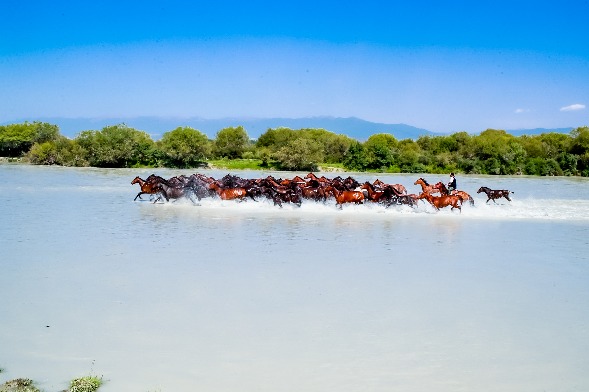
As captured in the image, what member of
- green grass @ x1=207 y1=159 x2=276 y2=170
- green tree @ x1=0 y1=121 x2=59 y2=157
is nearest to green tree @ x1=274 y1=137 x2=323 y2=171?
green grass @ x1=207 y1=159 x2=276 y2=170

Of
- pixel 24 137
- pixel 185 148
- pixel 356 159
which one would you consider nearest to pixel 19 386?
pixel 185 148

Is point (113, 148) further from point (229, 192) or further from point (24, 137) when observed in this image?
point (229, 192)

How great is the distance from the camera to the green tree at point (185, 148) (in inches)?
1839

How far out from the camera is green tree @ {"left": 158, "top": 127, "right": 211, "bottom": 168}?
153 ft

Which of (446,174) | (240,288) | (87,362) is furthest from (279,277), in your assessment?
(446,174)

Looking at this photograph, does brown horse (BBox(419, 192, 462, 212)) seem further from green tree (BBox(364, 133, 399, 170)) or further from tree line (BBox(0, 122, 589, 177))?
green tree (BBox(364, 133, 399, 170))

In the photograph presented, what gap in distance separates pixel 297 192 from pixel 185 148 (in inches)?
1160

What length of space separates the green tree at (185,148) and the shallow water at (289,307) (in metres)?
32.8

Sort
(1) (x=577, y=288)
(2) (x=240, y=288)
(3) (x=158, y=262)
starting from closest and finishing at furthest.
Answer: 1. (2) (x=240, y=288)
2. (1) (x=577, y=288)
3. (3) (x=158, y=262)

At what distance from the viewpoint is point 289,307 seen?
23.1 feet

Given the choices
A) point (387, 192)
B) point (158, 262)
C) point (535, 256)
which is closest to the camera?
point (158, 262)

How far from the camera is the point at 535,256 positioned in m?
11.4

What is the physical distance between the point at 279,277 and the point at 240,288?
923mm

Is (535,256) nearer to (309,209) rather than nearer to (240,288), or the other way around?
(240,288)
